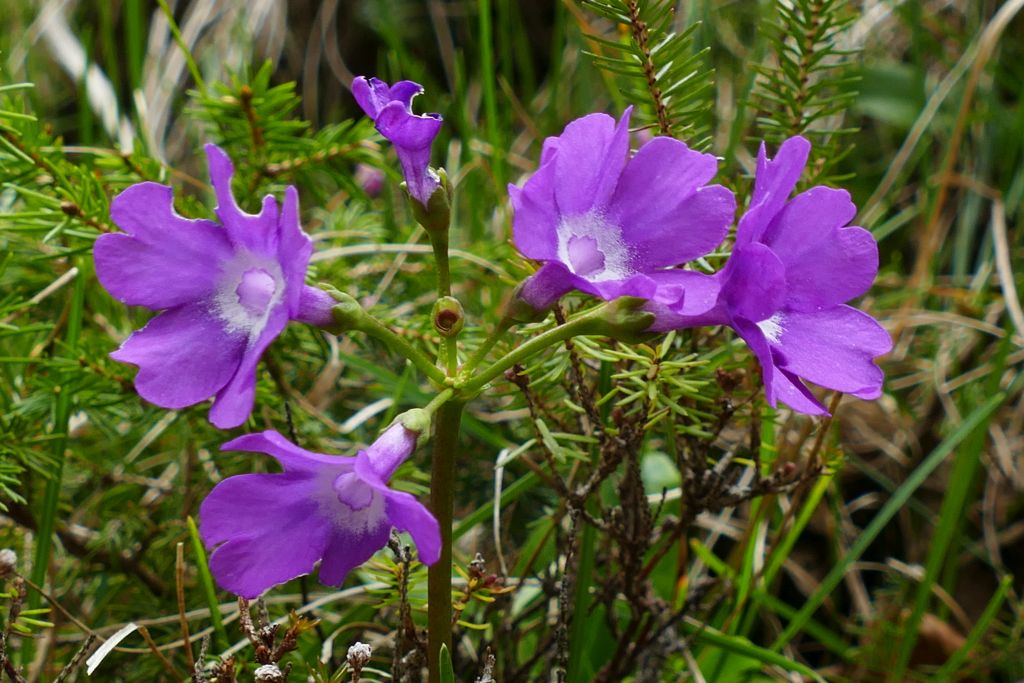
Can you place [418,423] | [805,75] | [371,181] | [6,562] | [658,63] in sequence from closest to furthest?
[418,423]
[6,562]
[658,63]
[805,75]
[371,181]

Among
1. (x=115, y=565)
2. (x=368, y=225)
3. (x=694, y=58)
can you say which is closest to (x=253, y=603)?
(x=115, y=565)

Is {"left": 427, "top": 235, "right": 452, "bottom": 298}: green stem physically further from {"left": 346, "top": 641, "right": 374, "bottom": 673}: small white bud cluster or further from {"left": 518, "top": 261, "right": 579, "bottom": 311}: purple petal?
{"left": 346, "top": 641, "right": 374, "bottom": 673}: small white bud cluster

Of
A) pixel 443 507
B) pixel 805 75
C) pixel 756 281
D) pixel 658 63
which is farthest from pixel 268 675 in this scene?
pixel 805 75

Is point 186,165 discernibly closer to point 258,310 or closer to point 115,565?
point 115,565

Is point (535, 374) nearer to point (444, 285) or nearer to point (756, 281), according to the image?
point (444, 285)

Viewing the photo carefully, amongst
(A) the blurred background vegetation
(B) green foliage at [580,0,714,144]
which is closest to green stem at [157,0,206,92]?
(A) the blurred background vegetation

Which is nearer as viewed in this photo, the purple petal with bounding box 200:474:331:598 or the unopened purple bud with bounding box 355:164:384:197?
the purple petal with bounding box 200:474:331:598

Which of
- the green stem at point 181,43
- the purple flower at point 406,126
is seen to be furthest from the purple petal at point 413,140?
the green stem at point 181,43
